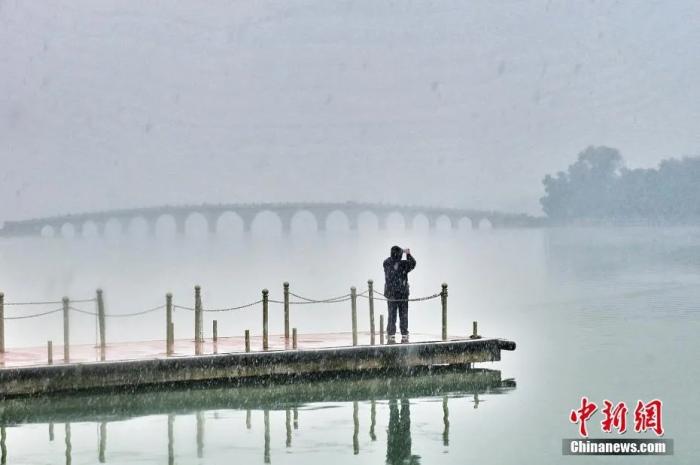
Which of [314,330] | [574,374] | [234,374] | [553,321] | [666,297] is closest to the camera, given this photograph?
[234,374]

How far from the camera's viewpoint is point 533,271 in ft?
338

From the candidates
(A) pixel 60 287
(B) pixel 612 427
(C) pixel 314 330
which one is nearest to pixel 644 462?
(B) pixel 612 427

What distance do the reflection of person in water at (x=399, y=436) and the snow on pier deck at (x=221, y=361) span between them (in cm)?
145

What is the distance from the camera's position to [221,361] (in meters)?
23.4

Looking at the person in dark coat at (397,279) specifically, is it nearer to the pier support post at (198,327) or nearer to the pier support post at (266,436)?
the pier support post at (198,327)

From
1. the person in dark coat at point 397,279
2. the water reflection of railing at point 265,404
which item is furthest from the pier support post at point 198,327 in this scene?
the person in dark coat at point 397,279

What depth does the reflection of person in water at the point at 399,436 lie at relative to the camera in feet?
62.3

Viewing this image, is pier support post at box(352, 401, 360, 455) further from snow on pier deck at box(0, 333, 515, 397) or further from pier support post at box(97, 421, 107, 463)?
pier support post at box(97, 421, 107, 463)

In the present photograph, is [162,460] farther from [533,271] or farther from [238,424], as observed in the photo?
[533,271]

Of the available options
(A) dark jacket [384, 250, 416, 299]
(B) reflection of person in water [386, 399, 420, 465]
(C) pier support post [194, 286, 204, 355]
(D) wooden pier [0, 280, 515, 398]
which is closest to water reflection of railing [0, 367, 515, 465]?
(B) reflection of person in water [386, 399, 420, 465]

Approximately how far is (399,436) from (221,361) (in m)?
4.57

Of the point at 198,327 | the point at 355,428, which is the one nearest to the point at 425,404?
the point at 355,428

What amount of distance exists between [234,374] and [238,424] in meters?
1.99

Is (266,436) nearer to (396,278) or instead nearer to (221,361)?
(221,361)
